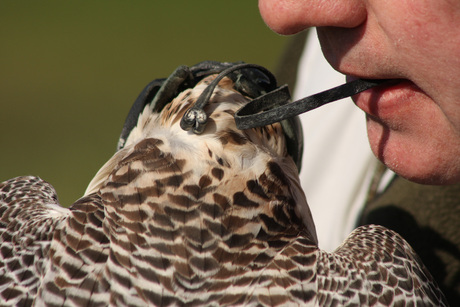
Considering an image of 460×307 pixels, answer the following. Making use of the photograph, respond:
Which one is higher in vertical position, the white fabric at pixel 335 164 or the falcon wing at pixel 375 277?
the falcon wing at pixel 375 277

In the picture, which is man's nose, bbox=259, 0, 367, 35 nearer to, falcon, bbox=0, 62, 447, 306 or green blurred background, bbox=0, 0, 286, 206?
falcon, bbox=0, 62, 447, 306

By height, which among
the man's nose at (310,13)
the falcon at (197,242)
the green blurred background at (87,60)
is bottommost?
the green blurred background at (87,60)

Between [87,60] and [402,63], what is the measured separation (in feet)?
18.7

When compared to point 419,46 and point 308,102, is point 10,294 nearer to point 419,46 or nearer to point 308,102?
point 308,102

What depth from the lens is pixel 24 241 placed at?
52.8 inches

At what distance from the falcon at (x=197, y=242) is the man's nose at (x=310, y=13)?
0.19 metres

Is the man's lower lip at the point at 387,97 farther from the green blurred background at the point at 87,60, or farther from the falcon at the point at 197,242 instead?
the green blurred background at the point at 87,60

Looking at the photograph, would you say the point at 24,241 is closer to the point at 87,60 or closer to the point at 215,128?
the point at 215,128

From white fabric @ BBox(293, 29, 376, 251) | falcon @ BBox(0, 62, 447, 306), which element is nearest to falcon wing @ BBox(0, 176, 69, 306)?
falcon @ BBox(0, 62, 447, 306)

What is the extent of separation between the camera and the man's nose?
1.11 m

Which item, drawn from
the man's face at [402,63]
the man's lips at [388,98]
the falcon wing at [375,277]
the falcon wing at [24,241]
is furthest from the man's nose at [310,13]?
the falcon wing at [24,241]

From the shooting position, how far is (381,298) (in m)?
1.27

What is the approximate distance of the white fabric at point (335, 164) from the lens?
7.24ft

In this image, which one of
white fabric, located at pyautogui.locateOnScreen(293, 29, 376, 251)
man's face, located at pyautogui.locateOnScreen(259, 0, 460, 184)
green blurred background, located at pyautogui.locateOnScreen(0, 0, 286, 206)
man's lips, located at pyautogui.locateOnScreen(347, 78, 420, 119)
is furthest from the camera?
green blurred background, located at pyautogui.locateOnScreen(0, 0, 286, 206)
